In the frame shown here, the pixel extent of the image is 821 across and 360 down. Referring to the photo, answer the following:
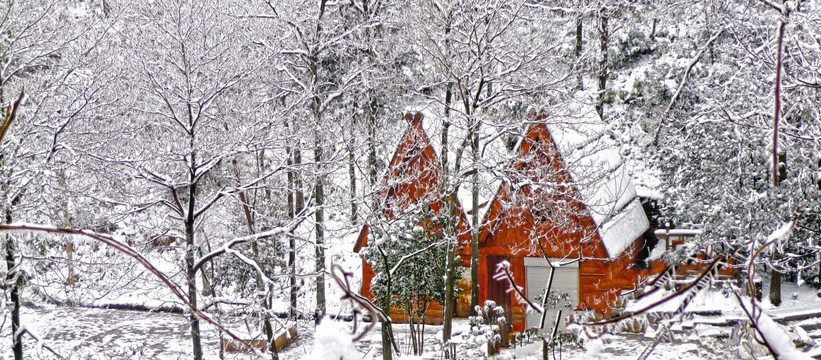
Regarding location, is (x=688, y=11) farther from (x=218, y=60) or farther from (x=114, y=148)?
(x=114, y=148)

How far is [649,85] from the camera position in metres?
22.2

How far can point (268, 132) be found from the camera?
38.6 feet

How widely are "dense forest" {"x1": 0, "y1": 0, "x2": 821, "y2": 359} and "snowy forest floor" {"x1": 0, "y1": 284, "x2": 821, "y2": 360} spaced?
117cm

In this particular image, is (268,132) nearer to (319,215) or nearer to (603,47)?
(319,215)

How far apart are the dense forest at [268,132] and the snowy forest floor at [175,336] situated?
1166 millimetres

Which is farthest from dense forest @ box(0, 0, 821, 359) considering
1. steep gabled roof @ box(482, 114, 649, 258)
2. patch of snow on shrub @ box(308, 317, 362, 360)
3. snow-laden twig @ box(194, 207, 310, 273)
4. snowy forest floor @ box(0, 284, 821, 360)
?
patch of snow on shrub @ box(308, 317, 362, 360)

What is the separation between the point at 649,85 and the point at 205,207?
1746cm

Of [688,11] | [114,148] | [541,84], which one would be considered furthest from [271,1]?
[688,11]

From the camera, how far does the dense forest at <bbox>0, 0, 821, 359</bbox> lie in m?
10.4

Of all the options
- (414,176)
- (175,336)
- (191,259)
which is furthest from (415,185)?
(175,336)

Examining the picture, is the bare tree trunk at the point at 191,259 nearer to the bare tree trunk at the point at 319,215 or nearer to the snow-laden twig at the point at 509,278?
the bare tree trunk at the point at 319,215

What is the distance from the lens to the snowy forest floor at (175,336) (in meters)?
12.5

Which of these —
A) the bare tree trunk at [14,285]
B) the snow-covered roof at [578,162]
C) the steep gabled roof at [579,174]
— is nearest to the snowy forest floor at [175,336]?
the bare tree trunk at [14,285]

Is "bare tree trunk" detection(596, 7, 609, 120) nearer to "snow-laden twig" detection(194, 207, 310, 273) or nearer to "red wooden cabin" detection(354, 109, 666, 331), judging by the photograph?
"red wooden cabin" detection(354, 109, 666, 331)
